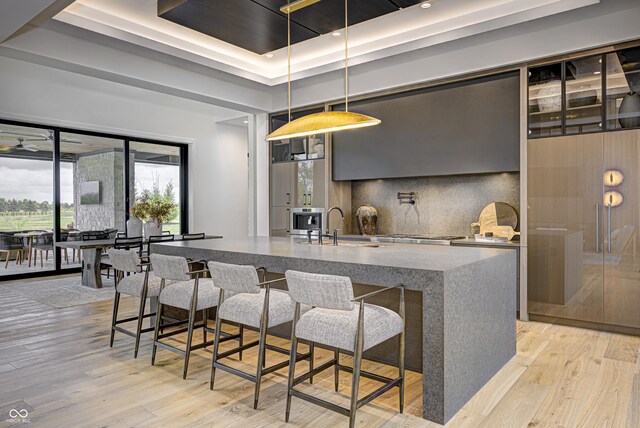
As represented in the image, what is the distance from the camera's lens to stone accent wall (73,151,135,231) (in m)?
7.62

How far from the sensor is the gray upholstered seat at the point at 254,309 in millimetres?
2604

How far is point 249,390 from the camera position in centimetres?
273

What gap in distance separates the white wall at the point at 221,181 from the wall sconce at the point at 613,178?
6.54 metres

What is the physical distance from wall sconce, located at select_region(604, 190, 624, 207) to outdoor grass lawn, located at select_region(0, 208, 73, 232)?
777 cm

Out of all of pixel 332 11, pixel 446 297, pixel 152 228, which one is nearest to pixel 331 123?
pixel 332 11

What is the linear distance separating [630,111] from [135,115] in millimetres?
7426

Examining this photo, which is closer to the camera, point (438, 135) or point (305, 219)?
point (438, 135)

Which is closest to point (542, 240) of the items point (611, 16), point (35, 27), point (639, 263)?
point (639, 263)

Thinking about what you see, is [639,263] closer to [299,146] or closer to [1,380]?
[299,146]

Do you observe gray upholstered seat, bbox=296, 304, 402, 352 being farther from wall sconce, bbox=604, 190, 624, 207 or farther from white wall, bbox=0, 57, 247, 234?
white wall, bbox=0, 57, 247, 234

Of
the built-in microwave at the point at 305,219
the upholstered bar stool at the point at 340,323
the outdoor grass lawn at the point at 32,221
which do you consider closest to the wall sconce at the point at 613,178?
the upholstered bar stool at the point at 340,323

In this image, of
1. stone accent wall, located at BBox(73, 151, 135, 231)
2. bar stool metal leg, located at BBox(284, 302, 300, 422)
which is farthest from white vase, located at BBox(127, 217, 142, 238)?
bar stool metal leg, located at BBox(284, 302, 300, 422)

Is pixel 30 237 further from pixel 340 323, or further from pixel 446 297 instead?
pixel 446 297

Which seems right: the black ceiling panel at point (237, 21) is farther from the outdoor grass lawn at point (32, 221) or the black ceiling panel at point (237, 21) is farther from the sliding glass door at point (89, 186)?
the outdoor grass lawn at point (32, 221)
